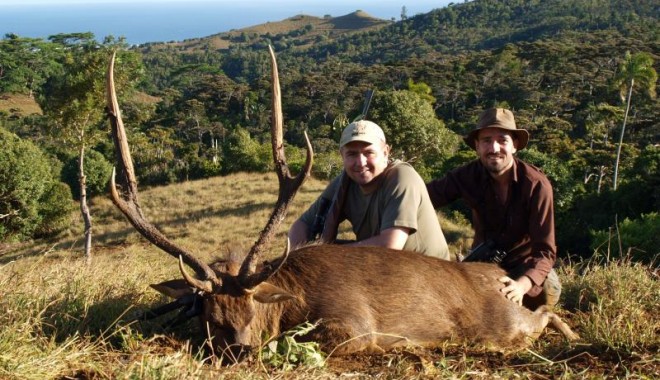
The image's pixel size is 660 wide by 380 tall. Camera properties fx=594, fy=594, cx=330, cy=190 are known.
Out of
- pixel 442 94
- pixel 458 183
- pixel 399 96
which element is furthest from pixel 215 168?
pixel 458 183

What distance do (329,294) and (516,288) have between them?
1420 mm

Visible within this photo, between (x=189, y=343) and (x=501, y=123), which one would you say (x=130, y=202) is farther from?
(x=501, y=123)

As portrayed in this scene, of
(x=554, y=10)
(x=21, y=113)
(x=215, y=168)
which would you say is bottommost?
(x=215, y=168)

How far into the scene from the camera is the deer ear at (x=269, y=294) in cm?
342

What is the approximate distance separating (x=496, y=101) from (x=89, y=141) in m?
51.2

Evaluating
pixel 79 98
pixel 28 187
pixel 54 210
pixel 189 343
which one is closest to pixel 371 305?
pixel 189 343

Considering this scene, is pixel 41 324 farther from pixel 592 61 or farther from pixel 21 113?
pixel 592 61

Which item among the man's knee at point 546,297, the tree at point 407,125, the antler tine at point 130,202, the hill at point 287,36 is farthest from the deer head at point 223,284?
the hill at point 287,36

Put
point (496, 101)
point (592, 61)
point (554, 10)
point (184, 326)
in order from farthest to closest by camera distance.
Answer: point (554, 10) → point (592, 61) → point (496, 101) → point (184, 326)

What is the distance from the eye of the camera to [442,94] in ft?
219

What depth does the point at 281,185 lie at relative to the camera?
3.72 m

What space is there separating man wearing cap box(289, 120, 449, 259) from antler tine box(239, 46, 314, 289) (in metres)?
0.86

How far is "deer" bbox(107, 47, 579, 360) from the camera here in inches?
135

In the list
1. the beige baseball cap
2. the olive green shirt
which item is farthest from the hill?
the beige baseball cap
